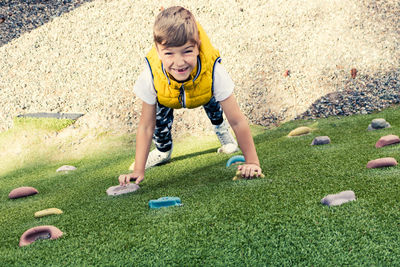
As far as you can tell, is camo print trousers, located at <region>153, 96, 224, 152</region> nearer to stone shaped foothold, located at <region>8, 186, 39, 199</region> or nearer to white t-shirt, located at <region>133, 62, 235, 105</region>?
white t-shirt, located at <region>133, 62, 235, 105</region>

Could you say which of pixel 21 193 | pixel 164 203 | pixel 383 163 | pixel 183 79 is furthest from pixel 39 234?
pixel 383 163

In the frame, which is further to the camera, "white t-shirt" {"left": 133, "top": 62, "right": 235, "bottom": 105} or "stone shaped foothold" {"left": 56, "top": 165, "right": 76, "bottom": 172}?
"stone shaped foothold" {"left": 56, "top": 165, "right": 76, "bottom": 172}

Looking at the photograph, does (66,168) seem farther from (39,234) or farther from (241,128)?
(39,234)

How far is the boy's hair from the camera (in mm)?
2643

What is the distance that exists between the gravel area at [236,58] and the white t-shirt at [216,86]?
2999 millimetres

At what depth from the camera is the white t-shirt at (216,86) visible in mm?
3109

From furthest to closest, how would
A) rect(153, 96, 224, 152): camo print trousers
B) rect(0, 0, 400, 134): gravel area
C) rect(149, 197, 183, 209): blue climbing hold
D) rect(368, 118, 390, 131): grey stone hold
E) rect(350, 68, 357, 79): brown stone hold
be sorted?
rect(350, 68, 357, 79): brown stone hold → rect(0, 0, 400, 134): gravel area → rect(368, 118, 390, 131): grey stone hold → rect(153, 96, 224, 152): camo print trousers → rect(149, 197, 183, 209): blue climbing hold

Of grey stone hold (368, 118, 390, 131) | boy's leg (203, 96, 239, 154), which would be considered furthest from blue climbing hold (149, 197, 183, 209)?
grey stone hold (368, 118, 390, 131)

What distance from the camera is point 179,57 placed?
275 centimetres

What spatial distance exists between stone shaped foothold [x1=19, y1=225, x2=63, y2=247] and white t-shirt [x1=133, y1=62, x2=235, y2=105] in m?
1.33

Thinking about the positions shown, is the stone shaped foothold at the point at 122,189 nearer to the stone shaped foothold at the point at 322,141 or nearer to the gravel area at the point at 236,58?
the stone shaped foothold at the point at 322,141

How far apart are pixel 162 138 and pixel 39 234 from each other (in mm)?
2128

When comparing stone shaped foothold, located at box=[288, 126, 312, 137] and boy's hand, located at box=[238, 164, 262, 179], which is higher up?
boy's hand, located at box=[238, 164, 262, 179]

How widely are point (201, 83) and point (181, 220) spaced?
3.89 ft
